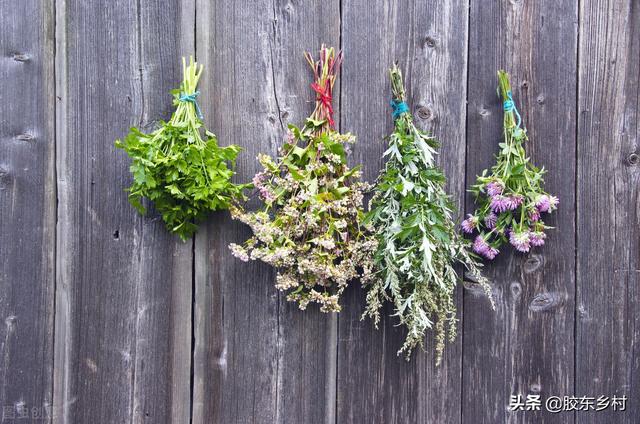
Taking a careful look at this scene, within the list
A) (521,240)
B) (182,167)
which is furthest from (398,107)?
(182,167)

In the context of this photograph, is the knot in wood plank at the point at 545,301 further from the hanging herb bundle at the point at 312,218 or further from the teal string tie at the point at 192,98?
the teal string tie at the point at 192,98

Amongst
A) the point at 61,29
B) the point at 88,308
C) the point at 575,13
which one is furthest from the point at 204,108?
the point at 575,13

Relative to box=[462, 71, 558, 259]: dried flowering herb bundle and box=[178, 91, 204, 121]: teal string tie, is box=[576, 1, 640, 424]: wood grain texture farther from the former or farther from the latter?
box=[178, 91, 204, 121]: teal string tie

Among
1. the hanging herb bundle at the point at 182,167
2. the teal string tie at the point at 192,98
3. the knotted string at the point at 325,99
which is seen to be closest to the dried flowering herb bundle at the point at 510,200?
the knotted string at the point at 325,99

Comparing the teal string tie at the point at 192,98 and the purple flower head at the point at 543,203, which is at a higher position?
the teal string tie at the point at 192,98

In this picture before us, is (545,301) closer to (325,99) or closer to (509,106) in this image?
(509,106)

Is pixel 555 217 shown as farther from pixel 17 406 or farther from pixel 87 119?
pixel 17 406

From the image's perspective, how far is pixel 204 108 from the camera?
1.81 m

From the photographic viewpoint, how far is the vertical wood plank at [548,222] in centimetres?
185

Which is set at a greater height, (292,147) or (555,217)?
(292,147)

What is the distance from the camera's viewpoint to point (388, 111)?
6.02 ft

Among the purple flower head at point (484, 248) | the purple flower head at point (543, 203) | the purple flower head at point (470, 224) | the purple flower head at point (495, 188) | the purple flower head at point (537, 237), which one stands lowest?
the purple flower head at point (484, 248)

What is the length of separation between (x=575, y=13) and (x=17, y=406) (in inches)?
94.5

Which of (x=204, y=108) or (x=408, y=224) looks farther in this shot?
(x=204, y=108)
